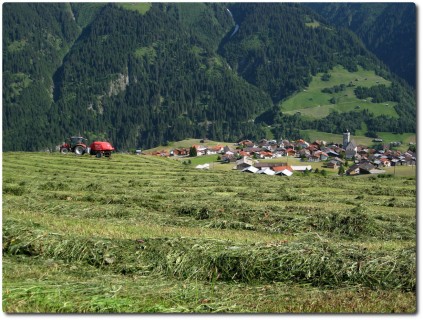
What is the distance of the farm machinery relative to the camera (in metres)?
57.6

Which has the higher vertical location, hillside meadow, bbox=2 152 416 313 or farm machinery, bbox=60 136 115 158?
farm machinery, bbox=60 136 115 158

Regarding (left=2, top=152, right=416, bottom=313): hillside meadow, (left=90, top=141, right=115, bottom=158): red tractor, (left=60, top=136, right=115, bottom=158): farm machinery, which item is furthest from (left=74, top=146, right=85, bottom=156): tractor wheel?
(left=2, top=152, right=416, bottom=313): hillside meadow

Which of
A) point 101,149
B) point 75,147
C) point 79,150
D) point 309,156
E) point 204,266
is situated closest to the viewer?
point 204,266

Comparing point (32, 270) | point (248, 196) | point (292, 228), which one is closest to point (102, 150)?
point (248, 196)

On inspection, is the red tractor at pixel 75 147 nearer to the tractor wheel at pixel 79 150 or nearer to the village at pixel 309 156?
the tractor wheel at pixel 79 150

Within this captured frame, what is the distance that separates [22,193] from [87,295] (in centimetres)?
1797

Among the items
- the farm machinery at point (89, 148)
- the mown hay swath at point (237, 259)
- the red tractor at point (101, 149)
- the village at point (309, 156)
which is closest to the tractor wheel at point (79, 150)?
the farm machinery at point (89, 148)

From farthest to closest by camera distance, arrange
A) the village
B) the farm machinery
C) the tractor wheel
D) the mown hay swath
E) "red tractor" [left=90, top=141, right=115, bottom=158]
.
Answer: the village < the tractor wheel < the farm machinery < "red tractor" [left=90, top=141, right=115, bottom=158] < the mown hay swath

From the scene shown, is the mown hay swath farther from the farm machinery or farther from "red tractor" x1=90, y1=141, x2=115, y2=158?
the farm machinery

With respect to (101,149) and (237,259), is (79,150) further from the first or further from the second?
(237,259)

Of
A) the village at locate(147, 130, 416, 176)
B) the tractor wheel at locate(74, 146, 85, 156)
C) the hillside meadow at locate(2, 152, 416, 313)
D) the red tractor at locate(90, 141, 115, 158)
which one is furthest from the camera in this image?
the village at locate(147, 130, 416, 176)

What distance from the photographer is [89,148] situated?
2367 inches

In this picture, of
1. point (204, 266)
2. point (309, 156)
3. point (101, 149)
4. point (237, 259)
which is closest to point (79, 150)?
point (101, 149)

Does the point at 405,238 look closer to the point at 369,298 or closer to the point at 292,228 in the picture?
the point at 292,228
